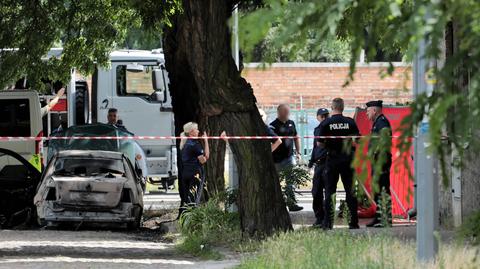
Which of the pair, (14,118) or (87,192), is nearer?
(87,192)

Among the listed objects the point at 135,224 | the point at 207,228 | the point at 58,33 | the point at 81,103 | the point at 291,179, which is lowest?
the point at 135,224

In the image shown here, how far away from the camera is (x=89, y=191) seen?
17125mm

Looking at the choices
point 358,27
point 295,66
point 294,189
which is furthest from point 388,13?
point 295,66

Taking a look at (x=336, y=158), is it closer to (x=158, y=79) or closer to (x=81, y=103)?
(x=158, y=79)

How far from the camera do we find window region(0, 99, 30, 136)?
22062 mm

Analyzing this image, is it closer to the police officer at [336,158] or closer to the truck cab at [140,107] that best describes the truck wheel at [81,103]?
the truck cab at [140,107]

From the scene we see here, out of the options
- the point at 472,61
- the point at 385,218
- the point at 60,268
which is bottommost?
the point at 60,268

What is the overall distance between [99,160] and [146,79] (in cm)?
1006

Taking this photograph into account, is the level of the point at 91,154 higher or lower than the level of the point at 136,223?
higher

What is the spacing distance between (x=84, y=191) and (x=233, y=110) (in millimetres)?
3595

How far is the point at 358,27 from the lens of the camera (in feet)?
17.9

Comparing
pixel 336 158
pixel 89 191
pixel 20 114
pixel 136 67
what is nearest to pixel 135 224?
pixel 89 191

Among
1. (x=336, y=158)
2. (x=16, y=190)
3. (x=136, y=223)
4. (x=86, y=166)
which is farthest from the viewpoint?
(x=16, y=190)

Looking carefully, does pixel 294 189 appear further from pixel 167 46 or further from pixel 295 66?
pixel 295 66
